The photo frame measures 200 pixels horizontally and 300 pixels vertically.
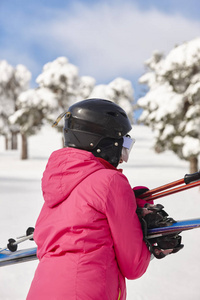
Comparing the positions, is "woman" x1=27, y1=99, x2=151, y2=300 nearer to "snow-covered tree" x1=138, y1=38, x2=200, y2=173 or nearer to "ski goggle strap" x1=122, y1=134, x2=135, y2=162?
"ski goggle strap" x1=122, y1=134, x2=135, y2=162

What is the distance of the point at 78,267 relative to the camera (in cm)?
180

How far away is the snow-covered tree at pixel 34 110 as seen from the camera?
106 ft

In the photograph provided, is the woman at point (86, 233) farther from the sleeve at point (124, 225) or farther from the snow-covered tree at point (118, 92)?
the snow-covered tree at point (118, 92)

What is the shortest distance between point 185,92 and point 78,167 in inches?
809

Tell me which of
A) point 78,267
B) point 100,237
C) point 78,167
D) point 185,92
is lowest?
point 78,267

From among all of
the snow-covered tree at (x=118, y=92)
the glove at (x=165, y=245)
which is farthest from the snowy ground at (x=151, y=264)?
the snow-covered tree at (x=118, y=92)

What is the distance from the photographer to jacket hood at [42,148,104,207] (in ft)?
6.31

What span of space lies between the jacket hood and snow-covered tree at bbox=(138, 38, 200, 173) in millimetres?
18804

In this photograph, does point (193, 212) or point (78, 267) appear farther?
point (193, 212)

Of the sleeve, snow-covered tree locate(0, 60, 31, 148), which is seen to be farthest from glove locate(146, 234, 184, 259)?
snow-covered tree locate(0, 60, 31, 148)

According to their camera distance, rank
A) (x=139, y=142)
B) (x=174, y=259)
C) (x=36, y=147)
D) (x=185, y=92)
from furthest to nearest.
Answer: (x=139, y=142) < (x=36, y=147) < (x=185, y=92) < (x=174, y=259)

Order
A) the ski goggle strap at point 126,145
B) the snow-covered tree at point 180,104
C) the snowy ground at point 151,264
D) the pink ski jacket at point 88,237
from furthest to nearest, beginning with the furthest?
the snow-covered tree at point 180,104 < the snowy ground at point 151,264 < the ski goggle strap at point 126,145 < the pink ski jacket at point 88,237

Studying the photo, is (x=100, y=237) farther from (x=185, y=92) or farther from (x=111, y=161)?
(x=185, y=92)

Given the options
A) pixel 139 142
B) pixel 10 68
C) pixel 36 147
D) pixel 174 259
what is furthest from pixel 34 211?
pixel 139 142
